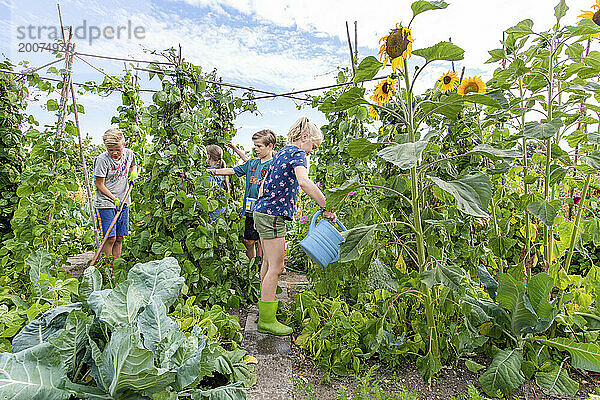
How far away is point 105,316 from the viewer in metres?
1.24

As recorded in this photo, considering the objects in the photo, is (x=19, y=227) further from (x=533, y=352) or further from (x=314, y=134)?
(x=533, y=352)

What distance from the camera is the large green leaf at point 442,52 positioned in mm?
1521

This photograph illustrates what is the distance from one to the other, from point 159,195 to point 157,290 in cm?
127

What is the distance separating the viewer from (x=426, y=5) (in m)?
1.50

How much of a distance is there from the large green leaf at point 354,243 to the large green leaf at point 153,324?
2.47 feet

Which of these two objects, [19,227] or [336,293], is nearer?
[336,293]

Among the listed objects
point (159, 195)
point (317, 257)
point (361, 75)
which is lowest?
point (317, 257)

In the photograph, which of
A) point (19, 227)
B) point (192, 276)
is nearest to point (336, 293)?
point (192, 276)

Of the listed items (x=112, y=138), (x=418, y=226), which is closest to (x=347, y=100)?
(x=418, y=226)

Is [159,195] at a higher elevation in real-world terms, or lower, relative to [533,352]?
higher

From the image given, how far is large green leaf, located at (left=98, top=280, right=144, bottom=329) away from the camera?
4.10 feet

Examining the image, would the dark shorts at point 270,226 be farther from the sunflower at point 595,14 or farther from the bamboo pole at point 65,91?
the sunflower at point 595,14

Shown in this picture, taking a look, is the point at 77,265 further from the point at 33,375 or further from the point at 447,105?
the point at 447,105

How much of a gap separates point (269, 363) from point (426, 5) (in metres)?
1.85
